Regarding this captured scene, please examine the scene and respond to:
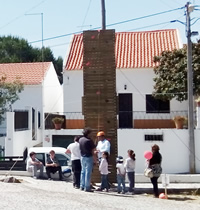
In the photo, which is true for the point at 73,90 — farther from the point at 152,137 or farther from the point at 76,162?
the point at 76,162

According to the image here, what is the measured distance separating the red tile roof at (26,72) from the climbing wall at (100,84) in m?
15.6

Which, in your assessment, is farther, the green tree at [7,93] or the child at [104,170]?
the green tree at [7,93]

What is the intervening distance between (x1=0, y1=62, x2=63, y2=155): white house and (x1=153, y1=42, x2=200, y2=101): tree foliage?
7.15 metres

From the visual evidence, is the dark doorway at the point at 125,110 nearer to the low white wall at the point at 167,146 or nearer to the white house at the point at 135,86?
the white house at the point at 135,86

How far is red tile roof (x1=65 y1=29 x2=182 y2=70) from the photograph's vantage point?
92.6 ft

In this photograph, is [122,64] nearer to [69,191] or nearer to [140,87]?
[140,87]

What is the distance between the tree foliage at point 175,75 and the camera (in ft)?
81.5

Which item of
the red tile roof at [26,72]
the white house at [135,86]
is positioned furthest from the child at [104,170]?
the red tile roof at [26,72]

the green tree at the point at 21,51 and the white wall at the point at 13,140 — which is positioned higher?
the green tree at the point at 21,51

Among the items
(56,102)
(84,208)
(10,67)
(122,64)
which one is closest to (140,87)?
(122,64)

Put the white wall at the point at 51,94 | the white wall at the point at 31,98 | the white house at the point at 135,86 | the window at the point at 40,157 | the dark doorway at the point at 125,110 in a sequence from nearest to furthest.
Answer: the window at the point at 40,157 → the dark doorway at the point at 125,110 → the white house at the point at 135,86 → the white wall at the point at 31,98 → the white wall at the point at 51,94

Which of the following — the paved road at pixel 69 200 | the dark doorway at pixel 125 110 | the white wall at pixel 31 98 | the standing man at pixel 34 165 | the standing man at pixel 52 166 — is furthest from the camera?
the white wall at pixel 31 98

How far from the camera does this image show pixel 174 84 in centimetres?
2511

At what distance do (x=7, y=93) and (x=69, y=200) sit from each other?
1688cm
